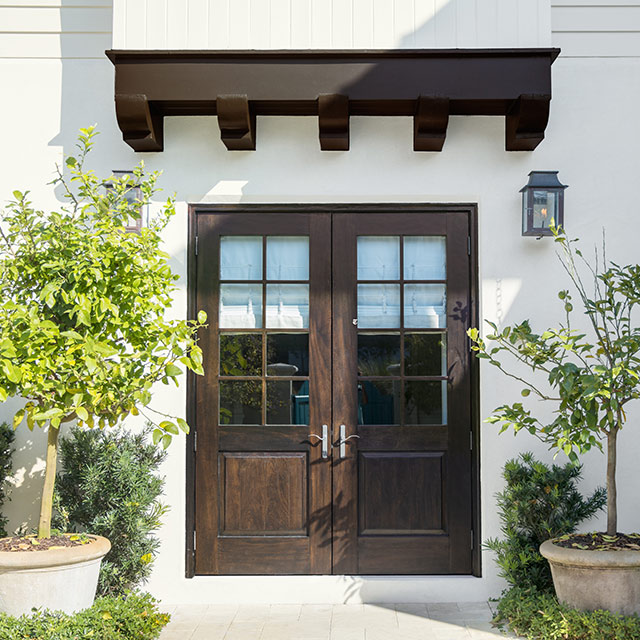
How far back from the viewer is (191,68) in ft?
15.0

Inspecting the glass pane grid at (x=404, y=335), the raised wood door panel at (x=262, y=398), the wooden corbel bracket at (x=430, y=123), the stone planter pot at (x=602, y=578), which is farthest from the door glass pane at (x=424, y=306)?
the stone planter pot at (x=602, y=578)

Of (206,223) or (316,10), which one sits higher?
(316,10)

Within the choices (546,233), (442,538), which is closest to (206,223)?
(546,233)

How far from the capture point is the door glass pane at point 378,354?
→ 15.9 feet

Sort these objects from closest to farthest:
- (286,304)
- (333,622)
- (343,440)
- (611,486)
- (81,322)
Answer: (81,322)
(611,486)
(333,622)
(343,440)
(286,304)

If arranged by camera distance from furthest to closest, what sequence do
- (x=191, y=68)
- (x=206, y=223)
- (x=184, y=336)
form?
1. (x=206, y=223)
2. (x=191, y=68)
3. (x=184, y=336)

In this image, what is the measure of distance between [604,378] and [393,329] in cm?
135

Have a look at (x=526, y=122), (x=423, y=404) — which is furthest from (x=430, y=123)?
(x=423, y=404)

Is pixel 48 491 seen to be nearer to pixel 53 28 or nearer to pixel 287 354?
pixel 287 354

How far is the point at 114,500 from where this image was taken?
443 cm

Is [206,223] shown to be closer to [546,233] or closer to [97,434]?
[97,434]

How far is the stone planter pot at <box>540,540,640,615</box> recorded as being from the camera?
390 cm

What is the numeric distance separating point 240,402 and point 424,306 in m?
1.24

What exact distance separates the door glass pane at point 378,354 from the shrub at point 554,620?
141cm
